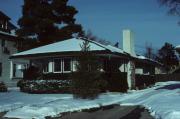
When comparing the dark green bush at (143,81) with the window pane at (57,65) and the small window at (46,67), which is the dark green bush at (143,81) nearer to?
the window pane at (57,65)

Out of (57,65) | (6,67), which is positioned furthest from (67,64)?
(6,67)

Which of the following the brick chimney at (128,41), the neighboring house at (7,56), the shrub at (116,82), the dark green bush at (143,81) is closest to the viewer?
the shrub at (116,82)

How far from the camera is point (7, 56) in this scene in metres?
43.4

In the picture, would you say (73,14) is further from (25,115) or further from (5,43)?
(25,115)

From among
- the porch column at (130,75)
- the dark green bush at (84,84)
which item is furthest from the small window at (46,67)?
the dark green bush at (84,84)

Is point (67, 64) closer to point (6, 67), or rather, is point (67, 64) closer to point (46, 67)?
point (46, 67)

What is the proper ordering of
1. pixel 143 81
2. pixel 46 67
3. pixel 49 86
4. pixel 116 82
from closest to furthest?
pixel 49 86 < pixel 116 82 < pixel 46 67 < pixel 143 81

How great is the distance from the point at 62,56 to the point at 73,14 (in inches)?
874

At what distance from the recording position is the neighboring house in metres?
42.4

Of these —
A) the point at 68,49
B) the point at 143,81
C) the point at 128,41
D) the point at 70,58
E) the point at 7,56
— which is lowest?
the point at 143,81

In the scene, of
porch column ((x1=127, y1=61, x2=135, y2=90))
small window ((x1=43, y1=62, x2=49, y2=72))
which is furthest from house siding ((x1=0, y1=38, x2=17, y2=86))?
porch column ((x1=127, y1=61, x2=135, y2=90))

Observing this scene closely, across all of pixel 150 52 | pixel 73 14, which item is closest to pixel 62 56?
pixel 73 14

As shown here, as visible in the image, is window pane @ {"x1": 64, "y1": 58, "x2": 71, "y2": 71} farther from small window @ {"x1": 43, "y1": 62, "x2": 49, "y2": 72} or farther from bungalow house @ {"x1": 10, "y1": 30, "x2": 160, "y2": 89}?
small window @ {"x1": 43, "y1": 62, "x2": 49, "y2": 72}

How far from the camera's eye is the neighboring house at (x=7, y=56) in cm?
4238
